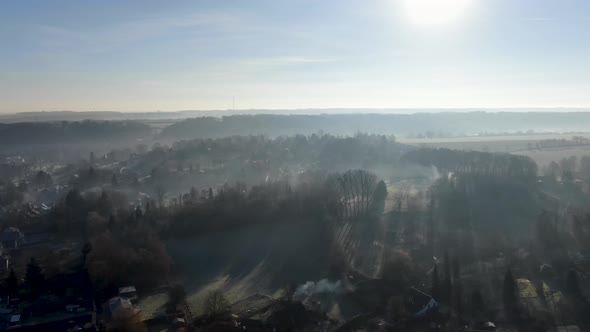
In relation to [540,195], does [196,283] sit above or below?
below

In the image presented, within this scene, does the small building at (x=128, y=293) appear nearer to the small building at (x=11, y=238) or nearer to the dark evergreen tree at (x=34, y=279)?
the dark evergreen tree at (x=34, y=279)

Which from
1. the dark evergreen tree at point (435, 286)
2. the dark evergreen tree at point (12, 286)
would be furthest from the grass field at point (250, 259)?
the dark evergreen tree at point (12, 286)

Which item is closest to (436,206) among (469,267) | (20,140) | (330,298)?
(469,267)

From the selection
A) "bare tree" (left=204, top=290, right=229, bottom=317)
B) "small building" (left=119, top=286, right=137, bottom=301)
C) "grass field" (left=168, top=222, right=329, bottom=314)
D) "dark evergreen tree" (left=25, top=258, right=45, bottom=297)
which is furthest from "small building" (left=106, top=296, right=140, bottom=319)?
"dark evergreen tree" (left=25, top=258, right=45, bottom=297)

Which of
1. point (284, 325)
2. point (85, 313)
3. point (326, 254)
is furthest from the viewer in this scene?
point (326, 254)

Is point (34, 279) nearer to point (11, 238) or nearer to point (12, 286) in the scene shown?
point (12, 286)

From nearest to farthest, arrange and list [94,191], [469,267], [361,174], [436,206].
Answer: [469,267]
[436,206]
[361,174]
[94,191]

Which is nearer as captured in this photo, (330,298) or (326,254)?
(330,298)

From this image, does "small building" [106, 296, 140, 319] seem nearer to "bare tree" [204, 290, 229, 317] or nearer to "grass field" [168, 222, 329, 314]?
"grass field" [168, 222, 329, 314]

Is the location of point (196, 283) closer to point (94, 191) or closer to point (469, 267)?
point (469, 267)

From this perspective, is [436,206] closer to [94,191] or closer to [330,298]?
[330,298]
